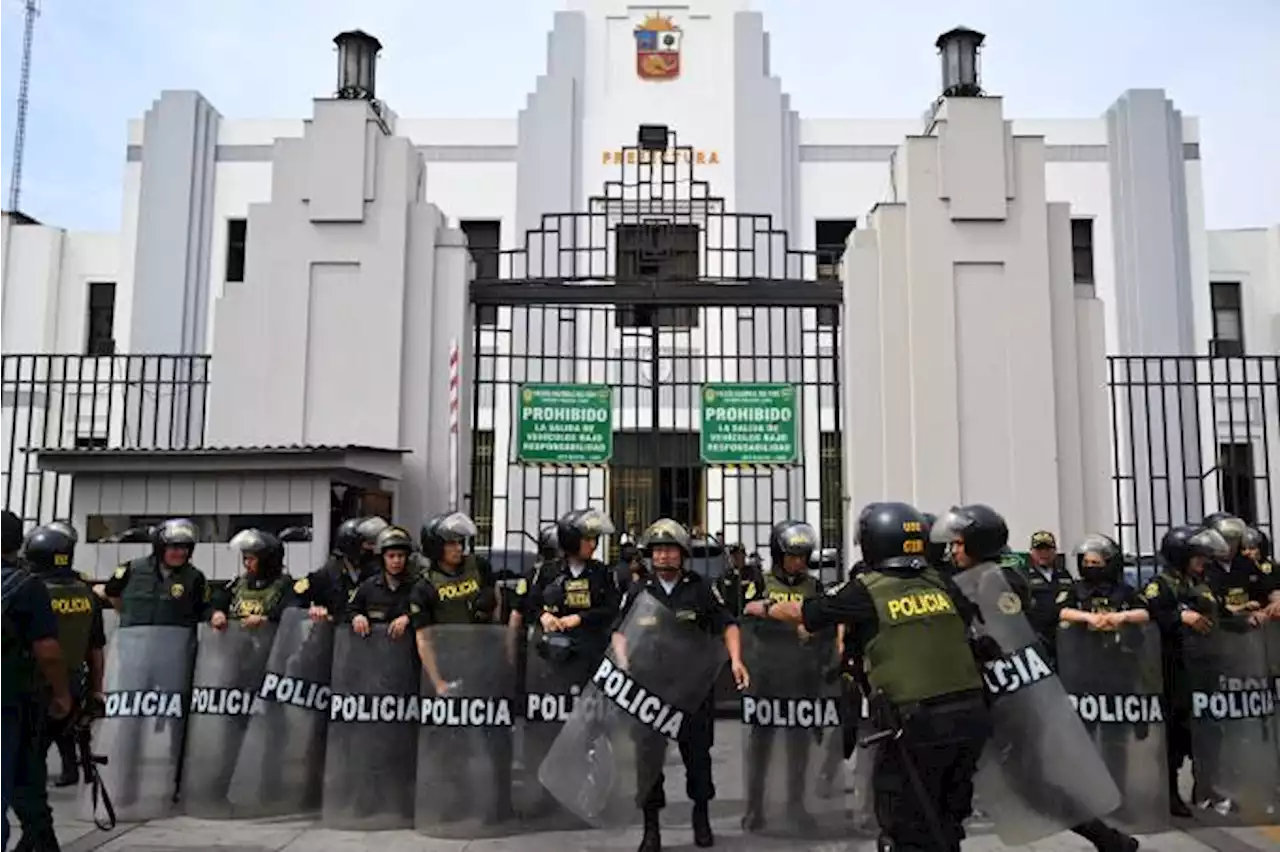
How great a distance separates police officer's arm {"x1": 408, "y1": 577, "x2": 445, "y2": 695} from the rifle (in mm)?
1914

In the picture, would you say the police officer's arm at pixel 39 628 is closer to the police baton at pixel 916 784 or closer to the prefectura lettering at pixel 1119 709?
the police baton at pixel 916 784

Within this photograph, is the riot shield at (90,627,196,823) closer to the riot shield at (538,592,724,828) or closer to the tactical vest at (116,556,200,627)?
the tactical vest at (116,556,200,627)

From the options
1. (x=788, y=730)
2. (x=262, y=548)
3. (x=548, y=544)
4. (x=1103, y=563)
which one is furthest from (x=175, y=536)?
(x=1103, y=563)

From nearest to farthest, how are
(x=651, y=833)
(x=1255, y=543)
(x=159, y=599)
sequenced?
1. (x=651, y=833)
2. (x=159, y=599)
3. (x=1255, y=543)

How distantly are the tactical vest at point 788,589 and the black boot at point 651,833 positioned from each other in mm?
1751

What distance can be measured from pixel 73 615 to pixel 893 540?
5.54 m

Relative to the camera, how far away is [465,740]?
277 inches

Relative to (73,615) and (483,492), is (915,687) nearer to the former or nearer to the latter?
(73,615)

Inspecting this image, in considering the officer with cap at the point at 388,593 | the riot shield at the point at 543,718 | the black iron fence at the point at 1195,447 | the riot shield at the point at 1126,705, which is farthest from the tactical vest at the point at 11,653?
the black iron fence at the point at 1195,447

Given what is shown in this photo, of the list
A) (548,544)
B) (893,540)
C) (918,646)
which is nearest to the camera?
(918,646)

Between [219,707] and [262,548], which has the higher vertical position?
[262,548]

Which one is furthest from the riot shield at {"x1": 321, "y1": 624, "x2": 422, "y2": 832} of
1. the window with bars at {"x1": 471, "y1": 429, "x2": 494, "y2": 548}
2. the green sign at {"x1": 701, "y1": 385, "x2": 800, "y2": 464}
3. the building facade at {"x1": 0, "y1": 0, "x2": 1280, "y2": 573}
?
the window with bars at {"x1": 471, "y1": 429, "x2": 494, "y2": 548}

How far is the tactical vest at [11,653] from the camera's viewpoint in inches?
205

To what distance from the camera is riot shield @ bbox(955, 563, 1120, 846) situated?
18.8 feet
